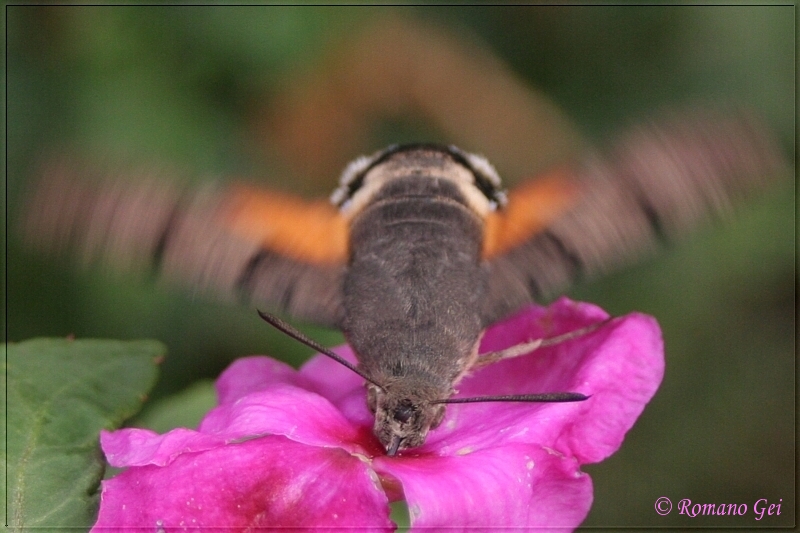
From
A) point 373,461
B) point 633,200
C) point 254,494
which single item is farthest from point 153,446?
point 633,200

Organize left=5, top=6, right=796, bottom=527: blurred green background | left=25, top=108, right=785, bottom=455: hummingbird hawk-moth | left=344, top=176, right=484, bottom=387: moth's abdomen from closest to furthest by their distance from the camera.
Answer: left=344, top=176, right=484, bottom=387: moth's abdomen
left=25, top=108, right=785, bottom=455: hummingbird hawk-moth
left=5, top=6, right=796, bottom=527: blurred green background

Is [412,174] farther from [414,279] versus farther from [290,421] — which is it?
[290,421]

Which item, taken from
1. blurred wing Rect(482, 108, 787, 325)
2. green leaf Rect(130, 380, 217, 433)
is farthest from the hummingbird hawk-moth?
green leaf Rect(130, 380, 217, 433)

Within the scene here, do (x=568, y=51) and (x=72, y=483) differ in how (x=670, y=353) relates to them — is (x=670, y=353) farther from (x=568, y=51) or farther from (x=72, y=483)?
(x=72, y=483)

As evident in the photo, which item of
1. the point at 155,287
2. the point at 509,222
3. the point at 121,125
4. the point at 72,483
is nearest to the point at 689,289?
the point at 509,222

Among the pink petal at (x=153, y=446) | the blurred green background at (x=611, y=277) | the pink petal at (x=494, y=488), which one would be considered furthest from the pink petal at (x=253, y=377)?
the blurred green background at (x=611, y=277)

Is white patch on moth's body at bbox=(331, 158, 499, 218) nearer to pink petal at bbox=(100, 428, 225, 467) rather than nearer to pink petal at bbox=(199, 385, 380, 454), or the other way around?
pink petal at bbox=(199, 385, 380, 454)

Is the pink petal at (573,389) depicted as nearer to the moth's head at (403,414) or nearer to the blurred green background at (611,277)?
the moth's head at (403,414)
